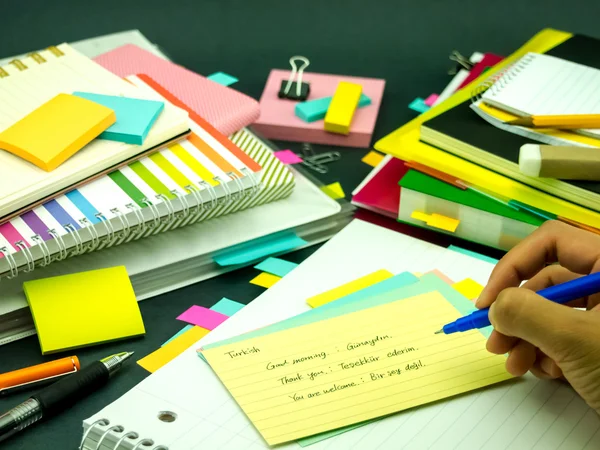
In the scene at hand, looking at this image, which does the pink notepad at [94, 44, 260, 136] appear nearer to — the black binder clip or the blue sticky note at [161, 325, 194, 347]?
the black binder clip

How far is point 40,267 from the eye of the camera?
1081 mm

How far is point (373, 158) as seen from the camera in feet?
4.54

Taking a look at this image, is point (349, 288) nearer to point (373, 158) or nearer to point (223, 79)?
point (373, 158)

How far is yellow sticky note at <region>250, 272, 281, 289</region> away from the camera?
1.12 m

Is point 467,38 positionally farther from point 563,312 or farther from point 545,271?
point 563,312

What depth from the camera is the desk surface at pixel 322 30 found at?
5.44 feet

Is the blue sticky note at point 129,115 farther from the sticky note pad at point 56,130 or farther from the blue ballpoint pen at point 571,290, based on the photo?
the blue ballpoint pen at point 571,290

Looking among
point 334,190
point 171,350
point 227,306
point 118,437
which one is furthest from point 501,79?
point 118,437

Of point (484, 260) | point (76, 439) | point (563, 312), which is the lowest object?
point (76, 439)

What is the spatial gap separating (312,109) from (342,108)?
0.05 meters

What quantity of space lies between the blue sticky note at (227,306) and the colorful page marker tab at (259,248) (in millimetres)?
64

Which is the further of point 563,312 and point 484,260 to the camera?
point 484,260

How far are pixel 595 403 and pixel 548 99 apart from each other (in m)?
0.55

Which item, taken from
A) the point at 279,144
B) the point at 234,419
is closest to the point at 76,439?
the point at 234,419
